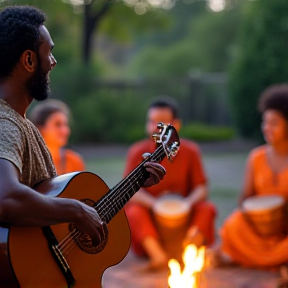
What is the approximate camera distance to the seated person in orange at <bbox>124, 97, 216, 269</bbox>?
5.55m

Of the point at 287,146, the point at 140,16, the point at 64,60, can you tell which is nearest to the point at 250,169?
the point at 287,146

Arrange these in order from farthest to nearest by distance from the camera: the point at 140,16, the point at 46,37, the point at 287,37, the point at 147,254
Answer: the point at 140,16
the point at 287,37
the point at 147,254
the point at 46,37

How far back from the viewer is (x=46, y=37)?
230cm

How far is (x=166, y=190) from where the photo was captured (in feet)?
19.0

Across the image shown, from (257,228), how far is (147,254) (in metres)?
0.95

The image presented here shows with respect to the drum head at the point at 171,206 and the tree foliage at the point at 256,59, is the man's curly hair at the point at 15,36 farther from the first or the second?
the tree foliage at the point at 256,59

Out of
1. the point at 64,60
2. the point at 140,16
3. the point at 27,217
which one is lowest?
the point at 27,217

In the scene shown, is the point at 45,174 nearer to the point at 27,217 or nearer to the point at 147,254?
the point at 27,217

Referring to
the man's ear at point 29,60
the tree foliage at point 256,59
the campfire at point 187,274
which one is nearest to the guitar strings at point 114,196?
the campfire at point 187,274

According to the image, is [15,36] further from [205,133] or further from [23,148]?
[205,133]

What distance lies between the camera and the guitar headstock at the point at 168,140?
2857mm

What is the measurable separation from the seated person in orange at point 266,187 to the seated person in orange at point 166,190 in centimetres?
22

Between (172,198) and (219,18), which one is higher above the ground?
(219,18)

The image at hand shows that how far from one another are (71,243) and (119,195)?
0.29 meters
